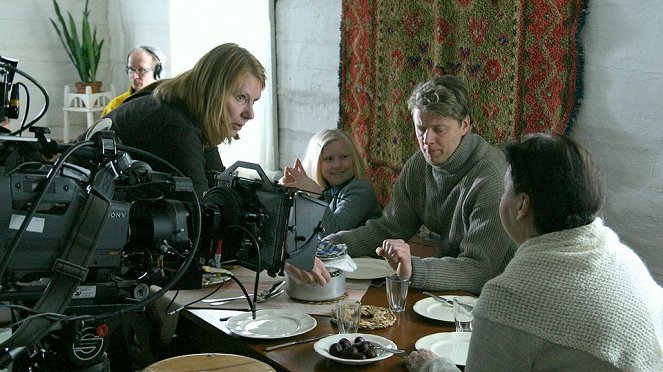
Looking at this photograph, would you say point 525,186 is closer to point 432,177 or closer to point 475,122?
point 432,177

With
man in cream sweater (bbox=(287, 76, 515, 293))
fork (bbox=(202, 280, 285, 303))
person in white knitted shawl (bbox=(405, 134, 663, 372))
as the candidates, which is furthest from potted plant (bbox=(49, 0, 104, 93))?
person in white knitted shawl (bbox=(405, 134, 663, 372))

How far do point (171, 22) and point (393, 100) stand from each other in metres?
1.98

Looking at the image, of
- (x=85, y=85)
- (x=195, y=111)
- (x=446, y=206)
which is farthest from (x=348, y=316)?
(x=85, y=85)

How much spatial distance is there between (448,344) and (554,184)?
0.53 metres

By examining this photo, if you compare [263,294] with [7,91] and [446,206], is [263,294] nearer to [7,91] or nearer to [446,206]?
[446,206]

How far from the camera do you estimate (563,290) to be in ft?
4.49

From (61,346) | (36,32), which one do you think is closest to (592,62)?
(61,346)

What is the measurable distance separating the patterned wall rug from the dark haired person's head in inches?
49.9

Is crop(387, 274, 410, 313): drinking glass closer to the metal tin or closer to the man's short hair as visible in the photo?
the metal tin

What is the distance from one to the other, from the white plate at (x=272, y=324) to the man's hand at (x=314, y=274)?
108 mm

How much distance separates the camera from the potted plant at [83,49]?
17.3 feet

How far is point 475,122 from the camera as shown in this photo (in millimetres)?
3002

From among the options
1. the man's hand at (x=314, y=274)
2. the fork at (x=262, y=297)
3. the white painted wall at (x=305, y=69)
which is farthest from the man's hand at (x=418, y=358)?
the white painted wall at (x=305, y=69)

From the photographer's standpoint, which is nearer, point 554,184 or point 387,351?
point 554,184
